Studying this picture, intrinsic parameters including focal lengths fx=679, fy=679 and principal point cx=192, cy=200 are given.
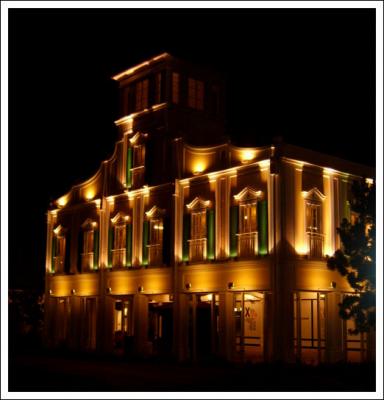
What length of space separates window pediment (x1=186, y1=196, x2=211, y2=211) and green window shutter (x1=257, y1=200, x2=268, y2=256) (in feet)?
9.50

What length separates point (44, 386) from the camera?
1908cm

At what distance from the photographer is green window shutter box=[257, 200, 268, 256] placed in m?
24.2

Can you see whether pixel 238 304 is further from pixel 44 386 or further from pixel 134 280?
pixel 44 386

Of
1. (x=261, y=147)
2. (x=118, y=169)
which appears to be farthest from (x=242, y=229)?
(x=118, y=169)

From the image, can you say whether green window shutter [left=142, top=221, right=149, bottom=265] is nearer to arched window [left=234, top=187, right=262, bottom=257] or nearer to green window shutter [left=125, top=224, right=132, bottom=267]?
green window shutter [left=125, top=224, right=132, bottom=267]

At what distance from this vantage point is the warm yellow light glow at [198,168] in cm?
2785

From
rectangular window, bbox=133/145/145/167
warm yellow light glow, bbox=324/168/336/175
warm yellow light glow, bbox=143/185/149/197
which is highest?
rectangular window, bbox=133/145/145/167

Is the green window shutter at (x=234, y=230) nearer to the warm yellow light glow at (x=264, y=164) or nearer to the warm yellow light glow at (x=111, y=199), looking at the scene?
the warm yellow light glow at (x=264, y=164)

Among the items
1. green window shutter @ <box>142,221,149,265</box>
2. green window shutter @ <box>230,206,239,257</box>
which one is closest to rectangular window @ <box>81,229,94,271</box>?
green window shutter @ <box>142,221,149,265</box>

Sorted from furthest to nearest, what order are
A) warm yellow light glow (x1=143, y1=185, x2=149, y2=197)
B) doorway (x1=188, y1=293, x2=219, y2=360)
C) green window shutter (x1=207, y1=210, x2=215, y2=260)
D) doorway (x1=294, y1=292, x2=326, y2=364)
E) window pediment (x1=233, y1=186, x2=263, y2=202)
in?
warm yellow light glow (x1=143, y1=185, x2=149, y2=197) < doorway (x1=188, y1=293, x2=219, y2=360) < green window shutter (x1=207, y1=210, x2=215, y2=260) < window pediment (x1=233, y1=186, x2=263, y2=202) < doorway (x1=294, y1=292, x2=326, y2=364)

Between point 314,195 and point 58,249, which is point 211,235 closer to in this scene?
point 314,195

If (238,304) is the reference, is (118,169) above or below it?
above

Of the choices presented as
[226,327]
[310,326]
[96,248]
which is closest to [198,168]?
[226,327]

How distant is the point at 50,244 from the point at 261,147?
15810 mm
